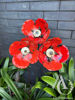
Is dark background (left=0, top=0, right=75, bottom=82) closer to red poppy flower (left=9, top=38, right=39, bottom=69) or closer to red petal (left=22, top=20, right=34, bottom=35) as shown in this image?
red petal (left=22, top=20, right=34, bottom=35)

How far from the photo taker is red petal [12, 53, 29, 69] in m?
0.73

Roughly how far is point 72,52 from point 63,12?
1.63 ft

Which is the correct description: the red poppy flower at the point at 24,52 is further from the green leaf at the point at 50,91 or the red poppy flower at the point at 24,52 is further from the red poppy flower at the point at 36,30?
the green leaf at the point at 50,91

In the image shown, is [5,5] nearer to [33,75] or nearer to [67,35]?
[67,35]

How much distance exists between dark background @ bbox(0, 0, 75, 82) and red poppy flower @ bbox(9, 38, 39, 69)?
0.41 m

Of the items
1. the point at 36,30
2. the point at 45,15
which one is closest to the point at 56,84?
the point at 36,30

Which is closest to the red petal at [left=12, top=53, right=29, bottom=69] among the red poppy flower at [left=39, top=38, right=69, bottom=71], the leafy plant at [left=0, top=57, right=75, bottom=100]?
the red poppy flower at [left=39, top=38, right=69, bottom=71]

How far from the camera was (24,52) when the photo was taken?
0.79 m

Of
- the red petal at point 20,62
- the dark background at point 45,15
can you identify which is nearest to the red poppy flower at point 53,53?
the red petal at point 20,62

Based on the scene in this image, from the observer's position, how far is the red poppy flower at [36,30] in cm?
82

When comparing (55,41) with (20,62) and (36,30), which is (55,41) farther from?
(20,62)

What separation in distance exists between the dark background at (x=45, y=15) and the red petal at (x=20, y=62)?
52 centimetres

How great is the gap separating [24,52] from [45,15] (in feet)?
1.69

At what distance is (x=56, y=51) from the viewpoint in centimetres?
78
